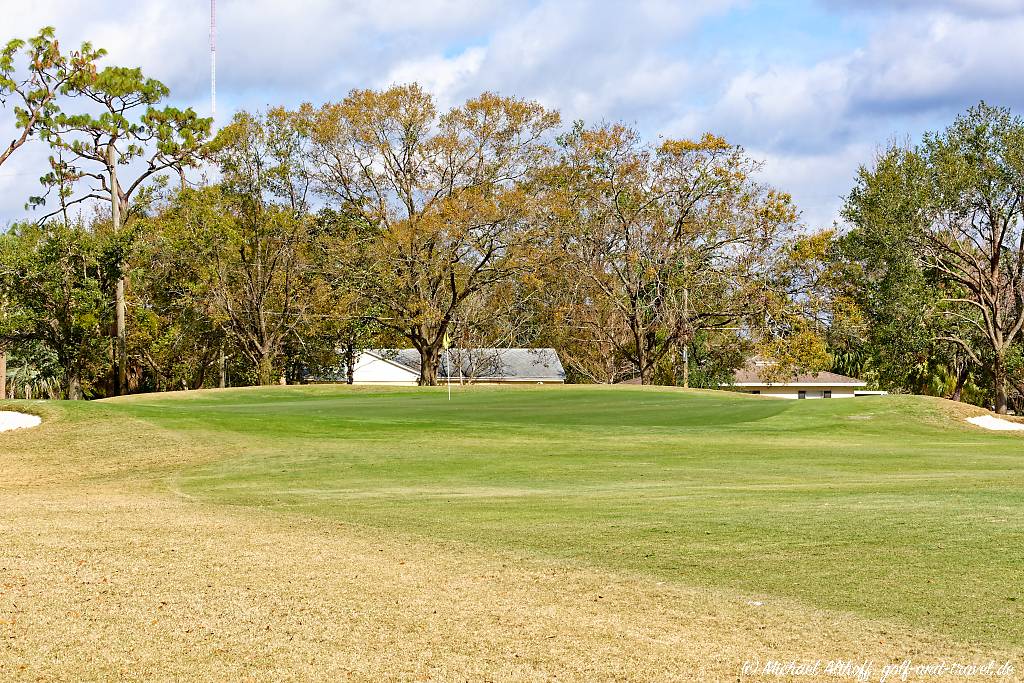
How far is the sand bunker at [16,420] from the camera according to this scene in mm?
24812

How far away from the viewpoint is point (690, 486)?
16.4 m

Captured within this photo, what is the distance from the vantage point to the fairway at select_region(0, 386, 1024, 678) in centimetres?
897

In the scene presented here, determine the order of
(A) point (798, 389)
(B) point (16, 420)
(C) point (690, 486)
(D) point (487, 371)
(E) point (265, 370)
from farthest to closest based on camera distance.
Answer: (A) point (798, 389) < (D) point (487, 371) < (E) point (265, 370) < (B) point (16, 420) < (C) point (690, 486)

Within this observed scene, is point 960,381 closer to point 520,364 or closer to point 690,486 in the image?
point 520,364

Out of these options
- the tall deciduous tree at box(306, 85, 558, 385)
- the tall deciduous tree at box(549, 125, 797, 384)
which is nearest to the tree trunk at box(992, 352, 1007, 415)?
the tall deciduous tree at box(549, 125, 797, 384)

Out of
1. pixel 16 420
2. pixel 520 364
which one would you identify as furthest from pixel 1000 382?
pixel 16 420

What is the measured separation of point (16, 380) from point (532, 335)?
3095 cm

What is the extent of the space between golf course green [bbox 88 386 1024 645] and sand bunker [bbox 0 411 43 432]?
2.09 metres

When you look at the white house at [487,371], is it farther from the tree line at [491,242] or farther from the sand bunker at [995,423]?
the sand bunker at [995,423]

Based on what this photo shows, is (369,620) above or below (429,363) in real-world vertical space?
below

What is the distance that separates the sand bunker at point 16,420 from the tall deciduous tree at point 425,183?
30.5m

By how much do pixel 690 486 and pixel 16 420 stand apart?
16.7 metres

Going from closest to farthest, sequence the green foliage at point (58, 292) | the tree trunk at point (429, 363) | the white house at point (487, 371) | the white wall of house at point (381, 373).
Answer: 1. the green foliage at point (58, 292)
2. the tree trunk at point (429, 363)
3. the white house at point (487, 371)
4. the white wall of house at point (381, 373)

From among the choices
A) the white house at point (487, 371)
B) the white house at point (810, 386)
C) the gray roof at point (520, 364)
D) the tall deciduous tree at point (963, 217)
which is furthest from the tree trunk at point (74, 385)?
the white house at point (810, 386)
